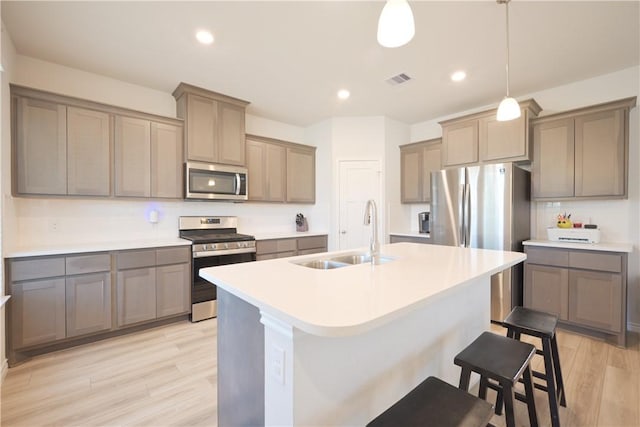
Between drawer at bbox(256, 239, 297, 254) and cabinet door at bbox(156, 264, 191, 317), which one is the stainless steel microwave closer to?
drawer at bbox(256, 239, 297, 254)

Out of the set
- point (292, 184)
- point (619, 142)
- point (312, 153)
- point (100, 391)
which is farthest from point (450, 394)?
point (312, 153)

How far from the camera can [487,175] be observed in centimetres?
317

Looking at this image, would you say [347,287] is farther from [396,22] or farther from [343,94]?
[343,94]

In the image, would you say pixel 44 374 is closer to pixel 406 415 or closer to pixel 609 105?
pixel 406 415

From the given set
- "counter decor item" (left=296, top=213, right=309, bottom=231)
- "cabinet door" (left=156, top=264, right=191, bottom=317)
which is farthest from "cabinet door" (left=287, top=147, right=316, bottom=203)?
"cabinet door" (left=156, top=264, right=191, bottom=317)

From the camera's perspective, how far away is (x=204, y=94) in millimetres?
3373

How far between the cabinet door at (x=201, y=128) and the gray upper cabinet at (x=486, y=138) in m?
3.07

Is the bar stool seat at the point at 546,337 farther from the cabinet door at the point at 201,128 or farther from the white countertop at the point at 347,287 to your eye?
the cabinet door at the point at 201,128

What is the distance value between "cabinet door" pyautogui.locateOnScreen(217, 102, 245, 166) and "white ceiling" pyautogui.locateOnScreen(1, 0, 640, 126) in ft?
0.93

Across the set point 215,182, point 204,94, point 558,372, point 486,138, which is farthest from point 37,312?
point 486,138

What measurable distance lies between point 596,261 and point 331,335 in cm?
326

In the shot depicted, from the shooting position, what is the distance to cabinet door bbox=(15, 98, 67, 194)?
245 centimetres

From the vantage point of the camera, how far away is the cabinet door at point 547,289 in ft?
9.39

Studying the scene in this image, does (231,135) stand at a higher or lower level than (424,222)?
higher
